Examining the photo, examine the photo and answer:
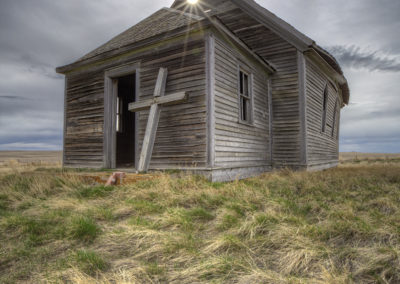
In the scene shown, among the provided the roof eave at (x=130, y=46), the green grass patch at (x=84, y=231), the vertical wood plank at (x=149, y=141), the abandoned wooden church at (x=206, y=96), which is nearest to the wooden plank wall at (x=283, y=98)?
the abandoned wooden church at (x=206, y=96)

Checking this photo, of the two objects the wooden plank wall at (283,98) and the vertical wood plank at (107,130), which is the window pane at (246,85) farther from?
the vertical wood plank at (107,130)

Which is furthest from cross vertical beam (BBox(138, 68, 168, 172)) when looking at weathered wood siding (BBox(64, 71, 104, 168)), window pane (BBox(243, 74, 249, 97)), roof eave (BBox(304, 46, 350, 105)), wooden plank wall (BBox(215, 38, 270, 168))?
roof eave (BBox(304, 46, 350, 105))

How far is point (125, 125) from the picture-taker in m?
11.5

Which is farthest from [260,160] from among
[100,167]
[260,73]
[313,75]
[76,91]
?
[76,91]

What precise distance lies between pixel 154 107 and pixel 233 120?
2.33 metres

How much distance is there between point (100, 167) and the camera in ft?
28.5

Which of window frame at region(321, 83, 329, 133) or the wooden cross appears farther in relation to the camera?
window frame at region(321, 83, 329, 133)

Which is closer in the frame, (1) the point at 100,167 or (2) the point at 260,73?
(1) the point at 100,167

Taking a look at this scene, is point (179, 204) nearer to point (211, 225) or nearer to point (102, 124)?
point (211, 225)

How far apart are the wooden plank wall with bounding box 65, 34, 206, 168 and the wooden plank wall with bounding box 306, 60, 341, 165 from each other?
17.0 feet

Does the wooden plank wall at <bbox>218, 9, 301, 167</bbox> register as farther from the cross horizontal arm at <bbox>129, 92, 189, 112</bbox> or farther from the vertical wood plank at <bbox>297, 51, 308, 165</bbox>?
the cross horizontal arm at <bbox>129, 92, 189, 112</bbox>

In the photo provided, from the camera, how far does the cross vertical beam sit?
21.4 feet

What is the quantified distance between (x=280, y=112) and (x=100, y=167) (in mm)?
6838

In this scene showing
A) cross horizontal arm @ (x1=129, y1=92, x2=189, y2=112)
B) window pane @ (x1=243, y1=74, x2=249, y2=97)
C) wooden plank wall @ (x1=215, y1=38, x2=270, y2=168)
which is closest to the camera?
cross horizontal arm @ (x1=129, y1=92, x2=189, y2=112)
